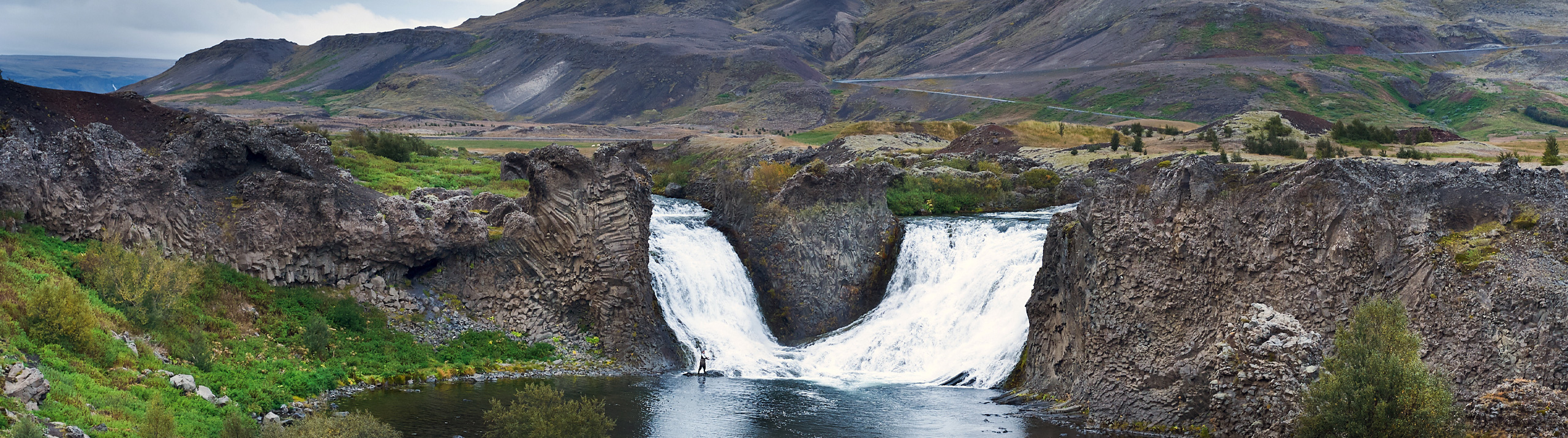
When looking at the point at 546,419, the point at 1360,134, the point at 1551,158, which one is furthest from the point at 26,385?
the point at 1360,134

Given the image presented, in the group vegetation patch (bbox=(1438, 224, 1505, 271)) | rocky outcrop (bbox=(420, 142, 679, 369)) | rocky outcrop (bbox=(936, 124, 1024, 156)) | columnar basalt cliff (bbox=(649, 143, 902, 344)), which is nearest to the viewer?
vegetation patch (bbox=(1438, 224, 1505, 271))

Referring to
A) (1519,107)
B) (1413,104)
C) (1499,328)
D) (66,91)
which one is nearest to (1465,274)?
(1499,328)

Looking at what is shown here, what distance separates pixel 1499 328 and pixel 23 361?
34.0 m

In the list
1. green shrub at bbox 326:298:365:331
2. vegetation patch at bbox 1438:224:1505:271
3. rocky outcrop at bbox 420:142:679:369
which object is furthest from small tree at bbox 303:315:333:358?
vegetation patch at bbox 1438:224:1505:271

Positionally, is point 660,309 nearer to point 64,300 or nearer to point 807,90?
point 64,300

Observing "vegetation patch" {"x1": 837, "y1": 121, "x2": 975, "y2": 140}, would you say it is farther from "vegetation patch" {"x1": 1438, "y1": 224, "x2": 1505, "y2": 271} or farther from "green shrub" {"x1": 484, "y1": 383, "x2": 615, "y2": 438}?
"green shrub" {"x1": 484, "y1": 383, "x2": 615, "y2": 438}

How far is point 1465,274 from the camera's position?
2736 cm

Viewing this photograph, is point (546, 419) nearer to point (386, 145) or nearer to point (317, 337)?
point (317, 337)

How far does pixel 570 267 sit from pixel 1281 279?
85.4 feet

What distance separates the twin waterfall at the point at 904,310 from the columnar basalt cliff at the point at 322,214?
10.7 ft

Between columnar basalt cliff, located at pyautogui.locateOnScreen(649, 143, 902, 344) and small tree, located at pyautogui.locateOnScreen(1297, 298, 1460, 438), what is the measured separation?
89.9ft

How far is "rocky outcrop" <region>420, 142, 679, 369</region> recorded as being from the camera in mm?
43000

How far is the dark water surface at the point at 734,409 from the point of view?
3192 centimetres

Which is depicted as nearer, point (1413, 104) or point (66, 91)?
point (66, 91)
